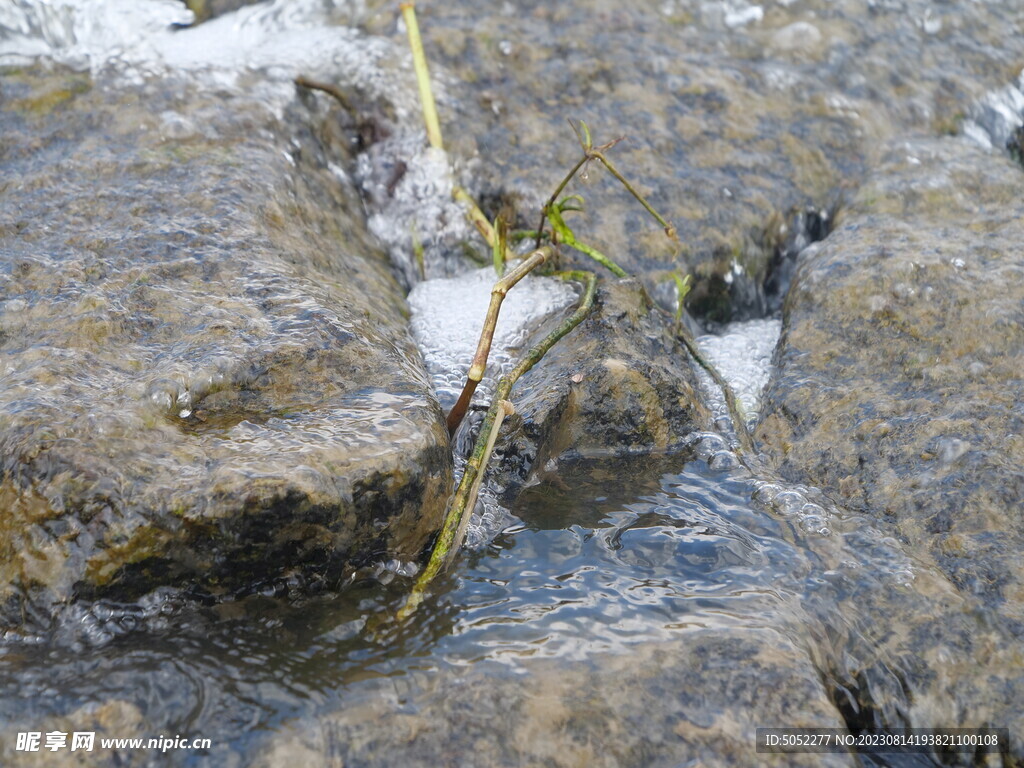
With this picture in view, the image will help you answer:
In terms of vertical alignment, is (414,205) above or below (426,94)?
below

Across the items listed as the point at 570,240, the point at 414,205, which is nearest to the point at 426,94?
the point at 414,205

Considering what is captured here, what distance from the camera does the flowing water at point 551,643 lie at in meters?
1.59

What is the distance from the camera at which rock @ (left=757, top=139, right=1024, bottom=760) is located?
185 cm

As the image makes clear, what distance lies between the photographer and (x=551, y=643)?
71.1 inches

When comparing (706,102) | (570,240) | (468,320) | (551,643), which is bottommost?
(551,643)

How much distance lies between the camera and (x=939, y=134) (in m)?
3.95

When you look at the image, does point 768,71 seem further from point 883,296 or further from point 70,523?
point 70,523

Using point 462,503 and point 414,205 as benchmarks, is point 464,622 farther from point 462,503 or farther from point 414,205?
point 414,205

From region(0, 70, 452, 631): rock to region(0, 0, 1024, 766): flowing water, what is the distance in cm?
11

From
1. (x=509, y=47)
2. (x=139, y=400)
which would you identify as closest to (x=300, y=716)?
(x=139, y=400)

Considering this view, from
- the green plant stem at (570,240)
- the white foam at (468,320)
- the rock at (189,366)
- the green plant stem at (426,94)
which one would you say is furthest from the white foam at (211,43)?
the green plant stem at (570,240)

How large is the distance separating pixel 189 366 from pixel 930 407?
Result: 2004 mm

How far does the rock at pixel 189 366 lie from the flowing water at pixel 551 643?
0.36 ft

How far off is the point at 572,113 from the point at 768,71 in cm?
104
